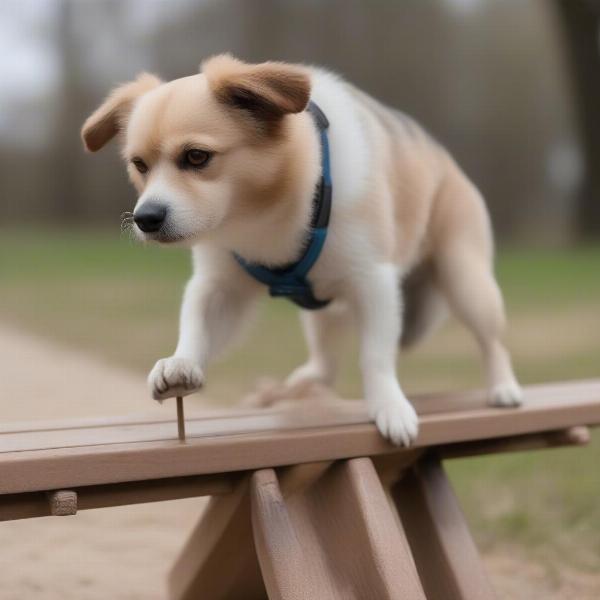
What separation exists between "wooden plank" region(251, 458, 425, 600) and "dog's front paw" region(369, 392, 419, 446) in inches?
3.0

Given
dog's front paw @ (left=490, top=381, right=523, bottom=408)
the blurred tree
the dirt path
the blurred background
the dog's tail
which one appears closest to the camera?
dog's front paw @ (left=490, top=381, right=523, bottom=408)

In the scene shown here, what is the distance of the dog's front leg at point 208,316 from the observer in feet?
5.91

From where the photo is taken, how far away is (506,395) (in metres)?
2.18

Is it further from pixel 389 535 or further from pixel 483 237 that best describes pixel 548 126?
pixel 389 535

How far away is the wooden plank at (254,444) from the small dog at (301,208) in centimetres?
8

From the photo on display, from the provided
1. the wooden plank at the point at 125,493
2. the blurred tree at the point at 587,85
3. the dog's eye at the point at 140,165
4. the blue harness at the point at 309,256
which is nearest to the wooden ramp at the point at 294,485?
the wooden plank at the point at 125,493

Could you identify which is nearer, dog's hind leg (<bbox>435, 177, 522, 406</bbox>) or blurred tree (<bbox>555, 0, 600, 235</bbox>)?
dog's hind leg (<bbox>435, 177, 522, 406</bbox>)

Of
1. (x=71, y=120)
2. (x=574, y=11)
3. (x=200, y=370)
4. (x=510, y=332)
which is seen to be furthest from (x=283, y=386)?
(x=574, y=11)

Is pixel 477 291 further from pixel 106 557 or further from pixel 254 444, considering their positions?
pixel 106 557

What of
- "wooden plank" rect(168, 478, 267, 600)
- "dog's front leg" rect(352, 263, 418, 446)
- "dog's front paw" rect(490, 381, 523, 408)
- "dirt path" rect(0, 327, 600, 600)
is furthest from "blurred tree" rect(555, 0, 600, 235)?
"wooden plank" rect(168, 478, 267, 600)

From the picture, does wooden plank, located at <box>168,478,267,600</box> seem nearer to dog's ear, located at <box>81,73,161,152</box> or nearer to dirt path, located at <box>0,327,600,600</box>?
dirt path, located at <box>0,327,600,600</box>

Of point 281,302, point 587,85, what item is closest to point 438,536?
point 281,302

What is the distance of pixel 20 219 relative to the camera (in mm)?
6773

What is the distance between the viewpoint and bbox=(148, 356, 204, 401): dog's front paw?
5.25 feet
